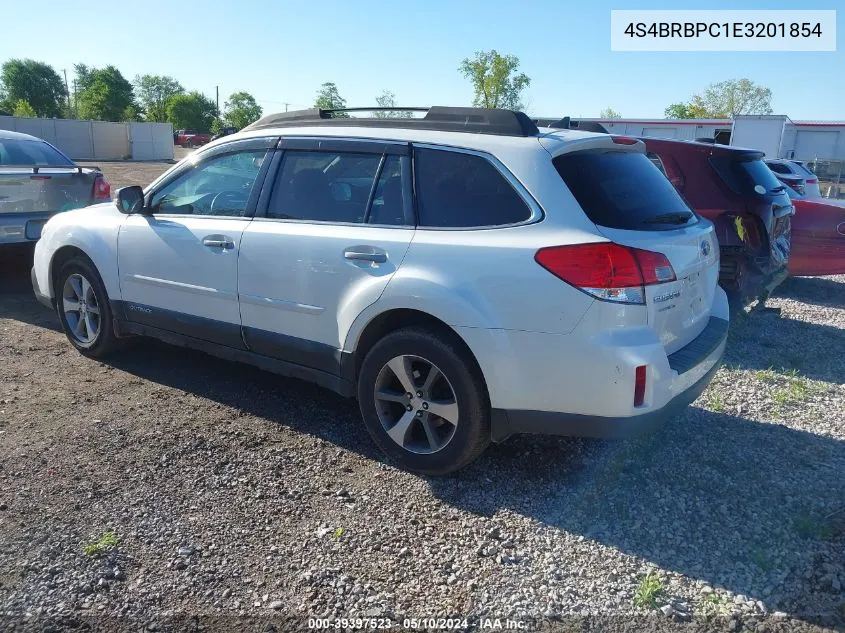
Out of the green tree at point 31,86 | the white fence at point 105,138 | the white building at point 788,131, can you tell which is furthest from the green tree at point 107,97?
the white building at point 788,131

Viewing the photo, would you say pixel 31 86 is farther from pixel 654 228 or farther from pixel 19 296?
pixel 654 228

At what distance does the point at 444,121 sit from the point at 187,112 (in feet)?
282

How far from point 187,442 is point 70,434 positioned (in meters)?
0.73

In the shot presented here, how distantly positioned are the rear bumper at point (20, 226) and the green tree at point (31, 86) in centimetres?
8072

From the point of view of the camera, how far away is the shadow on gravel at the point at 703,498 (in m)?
3.05

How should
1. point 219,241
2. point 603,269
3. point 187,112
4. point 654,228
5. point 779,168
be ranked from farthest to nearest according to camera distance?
1. point 187,112
2. point 779,168
3. point 219,241
4. point 654,228
5. point 603,269

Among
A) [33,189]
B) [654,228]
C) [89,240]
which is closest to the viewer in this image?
[654,228]

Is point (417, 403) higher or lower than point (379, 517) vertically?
higher

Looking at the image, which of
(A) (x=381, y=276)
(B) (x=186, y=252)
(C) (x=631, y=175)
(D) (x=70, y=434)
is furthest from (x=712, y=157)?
(D) (x=70, y=434)

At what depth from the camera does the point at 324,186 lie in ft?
13.8

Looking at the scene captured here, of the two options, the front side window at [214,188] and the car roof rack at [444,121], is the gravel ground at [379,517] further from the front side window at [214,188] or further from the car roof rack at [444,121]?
the car roof rack at [444,121]

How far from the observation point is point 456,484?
379 cm

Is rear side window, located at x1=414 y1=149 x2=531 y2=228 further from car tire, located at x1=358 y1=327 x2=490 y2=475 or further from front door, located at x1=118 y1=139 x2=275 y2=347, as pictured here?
front door, located at x1=118 y1=139 x2=275 y2=347

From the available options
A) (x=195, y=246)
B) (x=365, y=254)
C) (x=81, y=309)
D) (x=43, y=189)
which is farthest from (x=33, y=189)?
(x=365, y=254)
